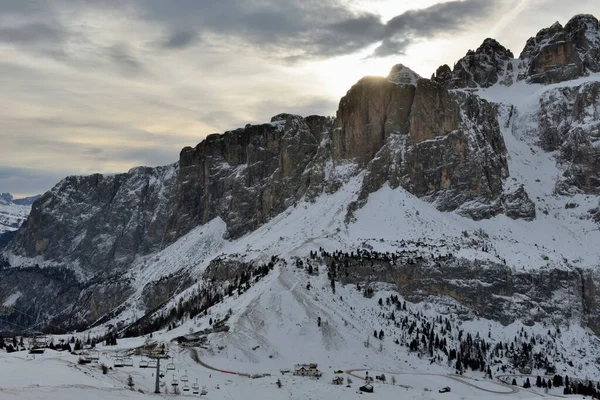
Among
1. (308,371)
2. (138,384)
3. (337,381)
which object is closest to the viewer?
(138,384)

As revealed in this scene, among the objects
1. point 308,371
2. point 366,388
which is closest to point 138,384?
point 366,388

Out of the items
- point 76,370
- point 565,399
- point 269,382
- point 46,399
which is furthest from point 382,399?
point 46,399

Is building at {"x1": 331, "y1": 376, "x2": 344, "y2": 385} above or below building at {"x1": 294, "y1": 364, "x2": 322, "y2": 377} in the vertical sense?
below

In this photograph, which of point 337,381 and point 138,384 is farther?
point 337,381

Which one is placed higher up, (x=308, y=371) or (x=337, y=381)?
(x=308, y=371)

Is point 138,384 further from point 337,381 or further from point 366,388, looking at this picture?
point 337,381

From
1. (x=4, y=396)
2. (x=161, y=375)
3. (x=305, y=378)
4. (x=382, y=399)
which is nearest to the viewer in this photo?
(x=4, y=396)

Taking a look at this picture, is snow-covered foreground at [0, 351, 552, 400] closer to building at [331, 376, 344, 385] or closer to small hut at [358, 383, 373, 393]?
building at [331, 376, 344, 385]

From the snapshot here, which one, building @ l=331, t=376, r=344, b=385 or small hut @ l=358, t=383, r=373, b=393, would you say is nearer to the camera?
small hut @ l=358, t=383, r=373, b=393

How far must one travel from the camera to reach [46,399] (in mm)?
83562

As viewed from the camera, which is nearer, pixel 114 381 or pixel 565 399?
pixel 114 381

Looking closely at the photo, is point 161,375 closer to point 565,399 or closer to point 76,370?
point 76,370

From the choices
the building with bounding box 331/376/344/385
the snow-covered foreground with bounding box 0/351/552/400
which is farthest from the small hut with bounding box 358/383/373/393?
the building with bounding box 331/376/344/385

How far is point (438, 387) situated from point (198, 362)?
6468 cm
